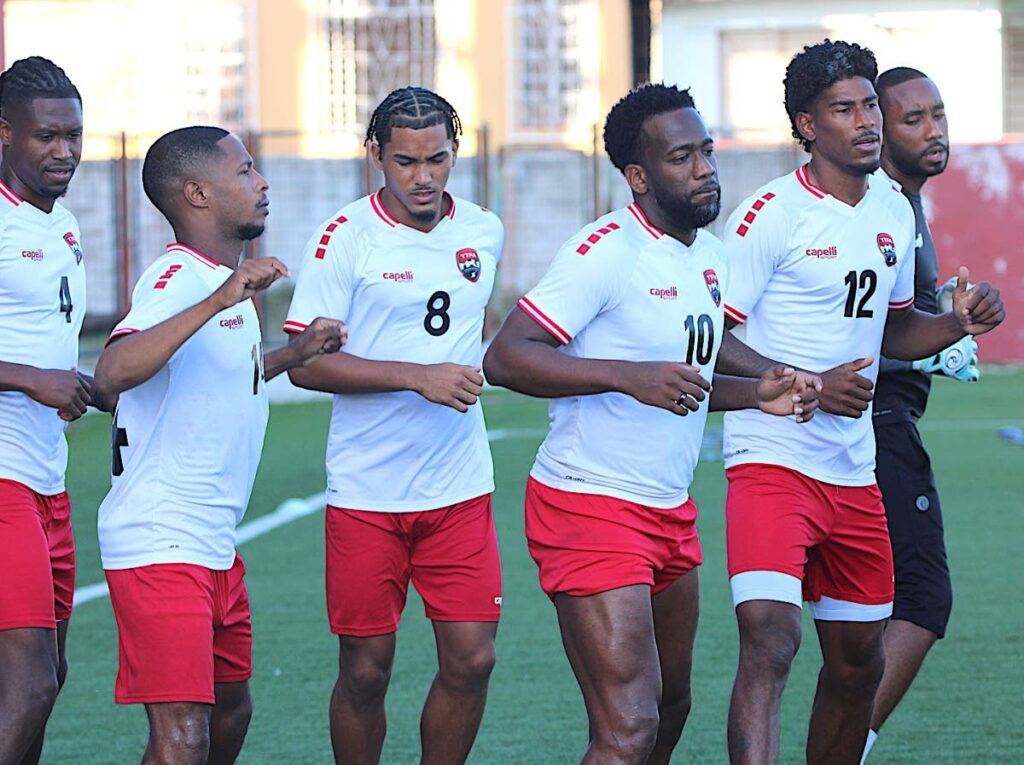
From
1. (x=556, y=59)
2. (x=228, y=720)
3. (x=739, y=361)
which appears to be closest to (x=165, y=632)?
(x=228, y=720)

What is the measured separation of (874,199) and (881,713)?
1.82 meters

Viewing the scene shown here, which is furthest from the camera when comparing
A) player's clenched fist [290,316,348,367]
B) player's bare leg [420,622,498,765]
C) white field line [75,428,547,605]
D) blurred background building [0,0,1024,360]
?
blurred background building [0,0,1024,360]

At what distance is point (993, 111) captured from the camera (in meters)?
29.3

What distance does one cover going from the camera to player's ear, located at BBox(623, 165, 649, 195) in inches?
213

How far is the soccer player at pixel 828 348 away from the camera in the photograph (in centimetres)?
576

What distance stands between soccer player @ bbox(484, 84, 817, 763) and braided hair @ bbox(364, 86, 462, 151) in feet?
2.06

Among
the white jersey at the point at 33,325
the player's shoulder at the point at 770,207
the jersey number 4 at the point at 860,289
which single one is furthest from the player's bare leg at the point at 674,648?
the white jersey at the point at 33,325

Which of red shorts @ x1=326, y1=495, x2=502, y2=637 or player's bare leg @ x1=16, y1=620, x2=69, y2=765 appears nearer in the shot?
player's bare leg @ x1=16, y1=620, x2=69, y2=765

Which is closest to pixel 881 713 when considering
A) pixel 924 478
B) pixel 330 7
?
pixel 924 478

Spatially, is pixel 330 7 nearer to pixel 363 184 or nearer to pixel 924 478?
pixel 363 184

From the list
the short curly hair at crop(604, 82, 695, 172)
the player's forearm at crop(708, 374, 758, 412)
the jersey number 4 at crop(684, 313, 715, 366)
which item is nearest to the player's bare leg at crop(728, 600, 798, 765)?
the player's forearm at crop(708, 374, 758, 412)

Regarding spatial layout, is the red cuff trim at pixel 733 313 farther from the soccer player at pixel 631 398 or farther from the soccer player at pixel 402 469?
the soccer player at pixel 402 469

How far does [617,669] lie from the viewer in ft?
16.4

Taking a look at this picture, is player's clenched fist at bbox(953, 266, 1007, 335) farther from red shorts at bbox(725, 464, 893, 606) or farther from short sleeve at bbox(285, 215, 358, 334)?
short sleeve at bbox(285, 215, 358, 334)
